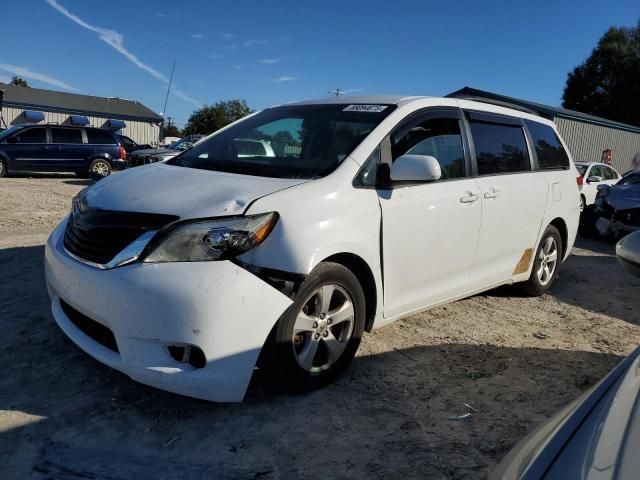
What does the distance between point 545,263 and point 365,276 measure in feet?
9.25

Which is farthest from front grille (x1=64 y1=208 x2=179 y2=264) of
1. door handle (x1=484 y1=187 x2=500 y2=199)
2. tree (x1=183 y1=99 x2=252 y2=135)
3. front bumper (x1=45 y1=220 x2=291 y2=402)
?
tree (x1=183 y1=99 x2=252 y2=135)

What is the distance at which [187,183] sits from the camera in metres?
3.00

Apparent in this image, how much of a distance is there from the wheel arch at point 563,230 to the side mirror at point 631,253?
2.87 meters

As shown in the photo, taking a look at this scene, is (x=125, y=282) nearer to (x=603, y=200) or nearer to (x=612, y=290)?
(x=612, y=290)

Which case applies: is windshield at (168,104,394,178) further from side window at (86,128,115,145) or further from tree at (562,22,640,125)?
tree at (562,22,640,125)

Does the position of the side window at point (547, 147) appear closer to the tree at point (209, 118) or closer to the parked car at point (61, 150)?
the parked car at point (61, 150)

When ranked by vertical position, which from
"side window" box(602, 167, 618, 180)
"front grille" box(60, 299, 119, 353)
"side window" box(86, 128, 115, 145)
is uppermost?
"side window" box(86, 128, 115, 145)

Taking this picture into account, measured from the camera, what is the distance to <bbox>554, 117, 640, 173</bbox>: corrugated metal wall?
23438 mm

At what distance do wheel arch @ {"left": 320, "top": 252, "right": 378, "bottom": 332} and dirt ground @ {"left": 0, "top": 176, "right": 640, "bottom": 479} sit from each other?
1.26 ft

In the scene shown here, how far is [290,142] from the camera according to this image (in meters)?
3.62

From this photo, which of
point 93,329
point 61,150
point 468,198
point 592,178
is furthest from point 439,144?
point 61,150

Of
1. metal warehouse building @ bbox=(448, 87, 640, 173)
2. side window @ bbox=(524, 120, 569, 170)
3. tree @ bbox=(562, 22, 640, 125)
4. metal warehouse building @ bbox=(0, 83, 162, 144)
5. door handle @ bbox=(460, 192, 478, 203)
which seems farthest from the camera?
tree @ bbox=(562, 22, 640, 125)

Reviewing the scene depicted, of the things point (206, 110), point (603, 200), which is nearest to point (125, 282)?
point (603, 200)

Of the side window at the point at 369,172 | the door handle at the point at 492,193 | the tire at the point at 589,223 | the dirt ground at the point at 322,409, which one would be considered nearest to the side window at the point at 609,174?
the tire at the point at 589,223
